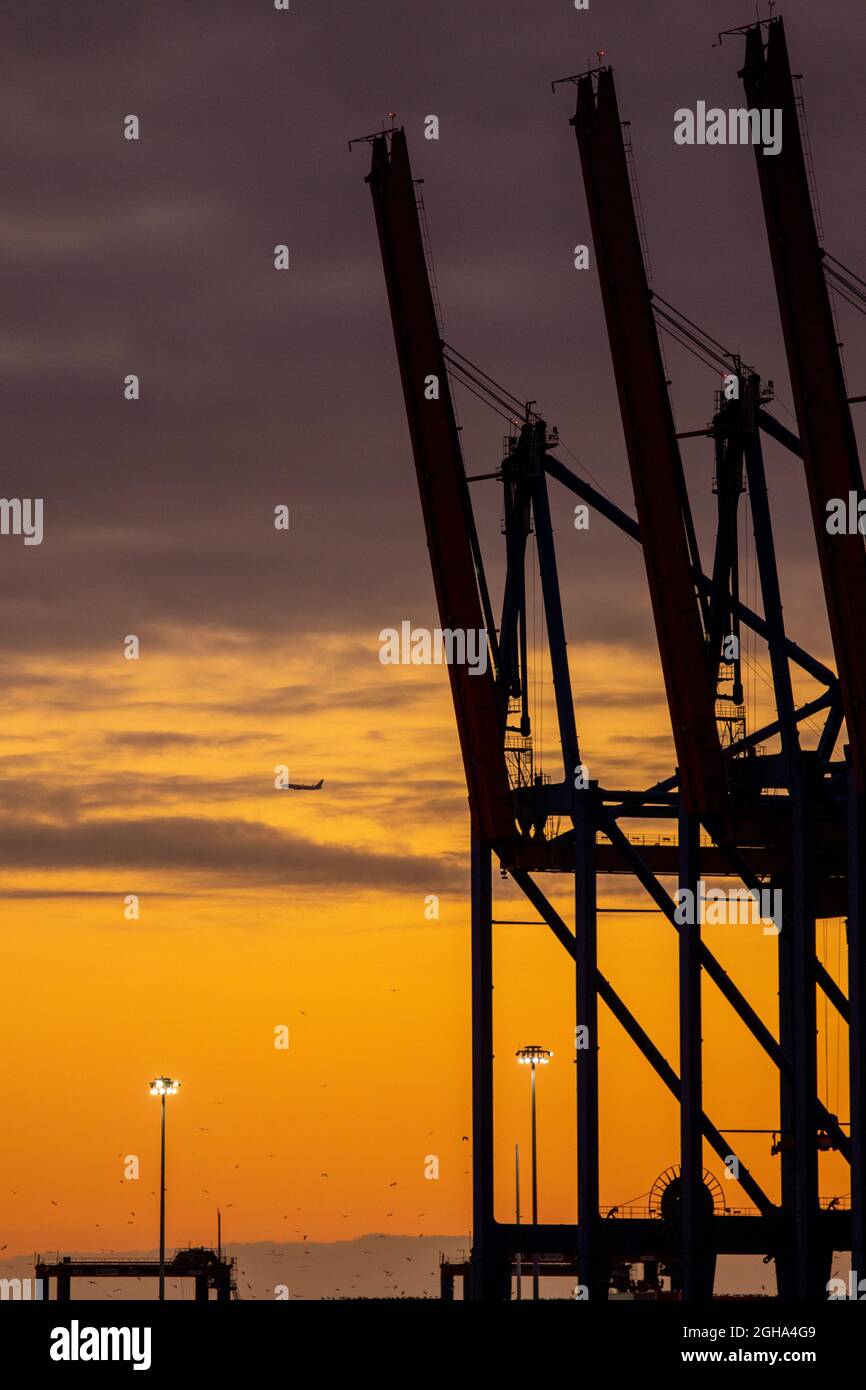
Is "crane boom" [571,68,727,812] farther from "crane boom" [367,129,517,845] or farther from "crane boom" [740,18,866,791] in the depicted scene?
"crane boom" [367,129,517,845]

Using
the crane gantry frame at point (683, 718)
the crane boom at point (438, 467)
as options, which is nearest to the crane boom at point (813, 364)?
the crane gantry frame at point (683, 718)

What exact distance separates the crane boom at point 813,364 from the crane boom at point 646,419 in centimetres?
437

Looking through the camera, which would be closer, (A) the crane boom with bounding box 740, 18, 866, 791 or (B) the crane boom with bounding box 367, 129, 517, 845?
(A) the crane boom with bounding box 740, 18, 866, 791

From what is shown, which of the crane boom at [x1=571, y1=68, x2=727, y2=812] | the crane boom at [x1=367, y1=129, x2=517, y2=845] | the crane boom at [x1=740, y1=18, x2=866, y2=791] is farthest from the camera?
the crane boom at [x1=367, y1=129, x2=517, y2=845]

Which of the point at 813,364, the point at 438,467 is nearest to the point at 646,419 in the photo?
the point at 813,364

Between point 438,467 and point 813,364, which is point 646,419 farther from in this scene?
point 438,467

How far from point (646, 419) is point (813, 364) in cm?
529

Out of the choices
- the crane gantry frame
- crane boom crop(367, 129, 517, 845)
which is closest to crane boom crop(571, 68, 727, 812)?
the crane gantry frame

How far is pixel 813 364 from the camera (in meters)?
63.5

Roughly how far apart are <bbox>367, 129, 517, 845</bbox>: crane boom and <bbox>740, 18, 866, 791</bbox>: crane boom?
10665 millimetres

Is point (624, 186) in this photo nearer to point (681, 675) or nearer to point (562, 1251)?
point (681, 675)

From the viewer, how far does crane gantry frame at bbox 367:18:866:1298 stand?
6366cm
